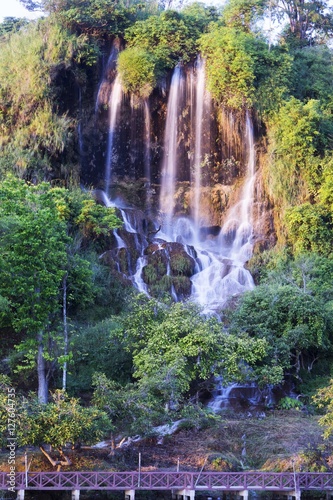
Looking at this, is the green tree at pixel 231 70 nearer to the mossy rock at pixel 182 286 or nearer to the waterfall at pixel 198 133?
the waterfall at pixel 198 133

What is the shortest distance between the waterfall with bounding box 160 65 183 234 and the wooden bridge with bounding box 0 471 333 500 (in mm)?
21282

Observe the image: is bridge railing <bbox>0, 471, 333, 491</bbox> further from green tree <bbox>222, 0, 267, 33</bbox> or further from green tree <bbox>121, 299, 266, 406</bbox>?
green tree <bbox>222, 0, 267, 33</bbox>

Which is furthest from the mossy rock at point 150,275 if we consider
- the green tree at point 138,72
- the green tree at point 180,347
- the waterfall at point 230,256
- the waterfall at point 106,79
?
the waterfall at point 106,79

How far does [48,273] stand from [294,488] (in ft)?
32.8

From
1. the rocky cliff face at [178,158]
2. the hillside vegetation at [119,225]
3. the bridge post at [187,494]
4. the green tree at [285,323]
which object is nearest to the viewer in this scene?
the bridge post at [187,494]

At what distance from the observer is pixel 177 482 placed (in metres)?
18.5

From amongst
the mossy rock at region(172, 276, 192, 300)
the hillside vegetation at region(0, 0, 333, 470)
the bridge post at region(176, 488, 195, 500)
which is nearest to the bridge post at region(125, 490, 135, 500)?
the bridge post at region(176, 488, 195, 500)

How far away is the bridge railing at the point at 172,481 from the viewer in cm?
1789

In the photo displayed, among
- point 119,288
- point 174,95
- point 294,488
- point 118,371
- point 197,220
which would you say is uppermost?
point 174,95

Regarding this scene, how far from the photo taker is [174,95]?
128 feet

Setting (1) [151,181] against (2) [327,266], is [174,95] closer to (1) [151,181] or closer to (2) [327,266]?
(1) [151,181]

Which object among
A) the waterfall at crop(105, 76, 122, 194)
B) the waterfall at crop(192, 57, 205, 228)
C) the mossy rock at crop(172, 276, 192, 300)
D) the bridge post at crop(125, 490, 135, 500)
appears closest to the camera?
the bridge post at crop(125, 490, 135, 500)

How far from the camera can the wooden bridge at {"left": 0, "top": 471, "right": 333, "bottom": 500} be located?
17.9 meters

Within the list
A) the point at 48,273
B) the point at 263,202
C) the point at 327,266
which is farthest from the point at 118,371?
the point at 263,202
